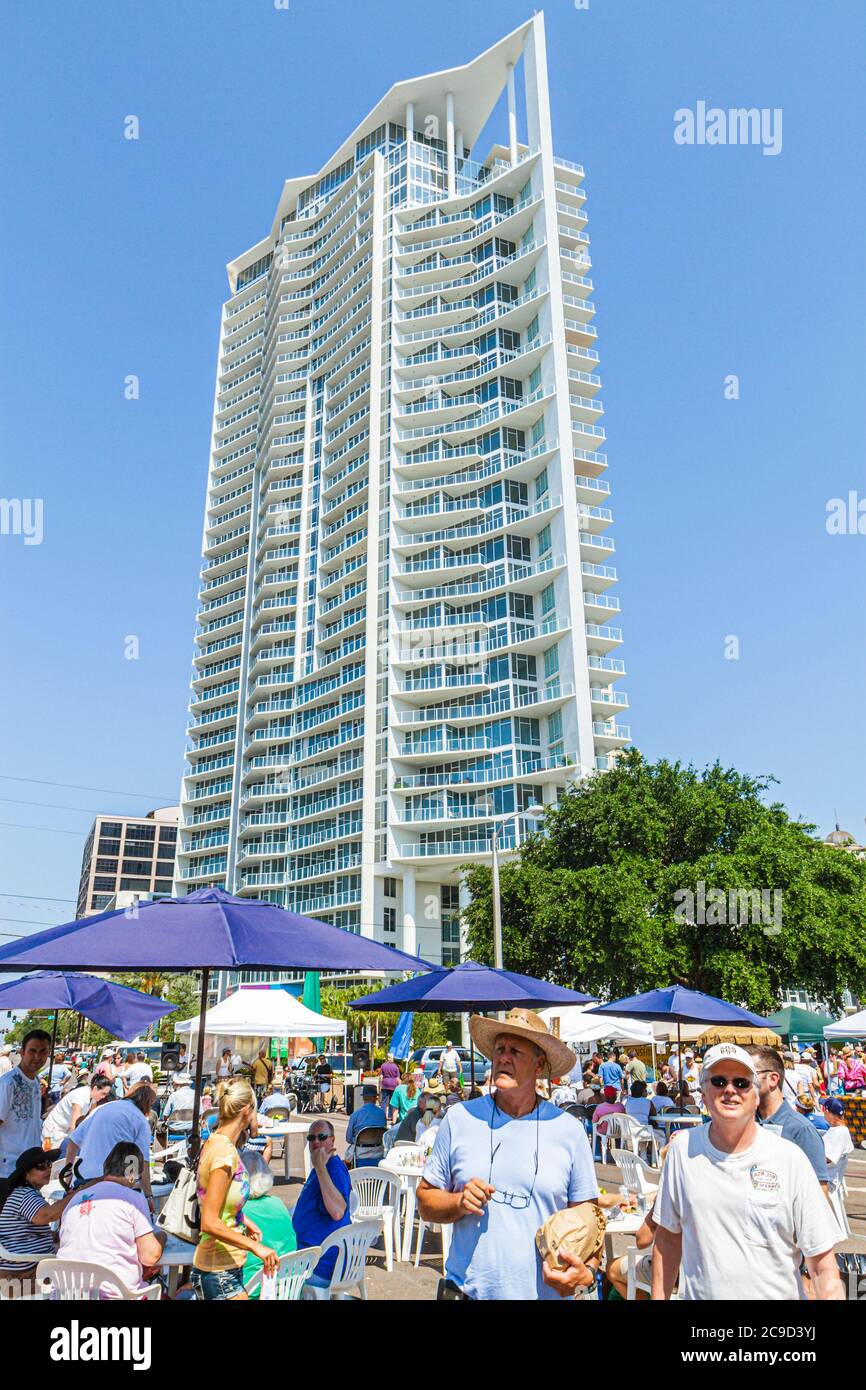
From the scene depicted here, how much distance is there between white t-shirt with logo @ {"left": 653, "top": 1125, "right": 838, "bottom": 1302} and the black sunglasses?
17 centimetres

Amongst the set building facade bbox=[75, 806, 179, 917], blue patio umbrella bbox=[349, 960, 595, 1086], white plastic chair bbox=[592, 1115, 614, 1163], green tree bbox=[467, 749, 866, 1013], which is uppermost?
building facade bbox=[75, 806, 179, 917]

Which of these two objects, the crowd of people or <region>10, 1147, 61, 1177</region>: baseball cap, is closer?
the crowd of people

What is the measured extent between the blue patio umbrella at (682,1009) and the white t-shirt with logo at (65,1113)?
7223mm

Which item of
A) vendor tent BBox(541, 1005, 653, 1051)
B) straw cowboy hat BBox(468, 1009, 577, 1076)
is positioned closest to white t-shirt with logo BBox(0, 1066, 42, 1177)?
straw cowboy hat BBox(468, 1009, 577, 1076)

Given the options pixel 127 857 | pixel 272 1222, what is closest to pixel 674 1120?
pixel 272 1222

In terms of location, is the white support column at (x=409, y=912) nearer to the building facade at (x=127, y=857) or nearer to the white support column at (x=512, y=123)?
the white support column at (x=512, y=123)

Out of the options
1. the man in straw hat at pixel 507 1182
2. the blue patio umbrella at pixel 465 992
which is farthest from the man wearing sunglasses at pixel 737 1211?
the blue patio umbrella at pixel 465 992

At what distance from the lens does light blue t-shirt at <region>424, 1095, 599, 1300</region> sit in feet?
10.9

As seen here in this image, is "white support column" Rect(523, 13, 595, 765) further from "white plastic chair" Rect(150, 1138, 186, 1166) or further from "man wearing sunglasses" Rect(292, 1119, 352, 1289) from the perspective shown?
"man wearing sunglasses" Rect(292, 1119, 352, 1289)

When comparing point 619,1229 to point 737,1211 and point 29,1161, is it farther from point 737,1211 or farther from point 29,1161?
point 737,1211

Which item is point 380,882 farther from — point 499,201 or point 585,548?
point 499,201

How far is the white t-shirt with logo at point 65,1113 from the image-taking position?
43.4 feet

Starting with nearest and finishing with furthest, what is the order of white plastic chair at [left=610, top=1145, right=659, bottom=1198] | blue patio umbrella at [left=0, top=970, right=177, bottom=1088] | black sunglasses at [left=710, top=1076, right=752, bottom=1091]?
black sunglasses at [left=710, top=1076, right=752, bottom=1091]
white plastic chair at [left=610, top=1145, right=659, bottom=1198]
blue patio umbrella at [left=0, top=970, right=177, bottom=1088]
